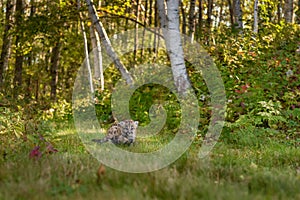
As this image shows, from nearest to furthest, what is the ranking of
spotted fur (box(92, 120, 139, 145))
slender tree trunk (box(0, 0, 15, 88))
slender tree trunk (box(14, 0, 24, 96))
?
spotted fur (box(92, 120, 139, 145))
slender tree trunk (box(14, 0, 24, 96))
slender tree trunk (box(0, 0, 15, 88))

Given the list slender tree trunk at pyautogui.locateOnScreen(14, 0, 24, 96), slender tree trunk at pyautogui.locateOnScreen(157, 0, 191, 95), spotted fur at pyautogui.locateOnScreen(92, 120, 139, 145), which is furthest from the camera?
slender tree trunk at pyautogui.locateOnScreen(14, 0, 24, 96)

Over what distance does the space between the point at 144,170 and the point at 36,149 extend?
161cm

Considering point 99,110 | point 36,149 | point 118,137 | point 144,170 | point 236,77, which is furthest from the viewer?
point 99,110

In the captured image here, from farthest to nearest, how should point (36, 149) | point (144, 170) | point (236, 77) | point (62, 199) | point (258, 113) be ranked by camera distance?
point (236, 77)
point (258, 113)
point (36, 149)
point (144, 170)
point (62, 199)

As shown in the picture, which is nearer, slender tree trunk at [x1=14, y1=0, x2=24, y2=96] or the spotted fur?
the spotted fur

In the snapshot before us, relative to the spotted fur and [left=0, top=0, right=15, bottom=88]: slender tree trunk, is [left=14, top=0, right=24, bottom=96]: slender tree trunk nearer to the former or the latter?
[left=0, top=0, right=15, bottom=88]: slender tree trunk

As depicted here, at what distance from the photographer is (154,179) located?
4.21 metres

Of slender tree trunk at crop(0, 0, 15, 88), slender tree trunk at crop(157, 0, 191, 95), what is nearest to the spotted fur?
slender tree trunk at crop(157, 0, 191, 95)

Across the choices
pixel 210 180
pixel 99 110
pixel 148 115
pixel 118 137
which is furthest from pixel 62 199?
pixel 99 110

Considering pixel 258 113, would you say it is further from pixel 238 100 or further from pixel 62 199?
pixel 62 199

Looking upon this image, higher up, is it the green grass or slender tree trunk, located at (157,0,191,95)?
slender tree trunk, located at (157,0,191,95)

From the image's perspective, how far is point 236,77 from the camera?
31.4 feet

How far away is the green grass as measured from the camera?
3.70 m

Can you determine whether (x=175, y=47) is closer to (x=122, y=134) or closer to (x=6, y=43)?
(x=122, y=134)
